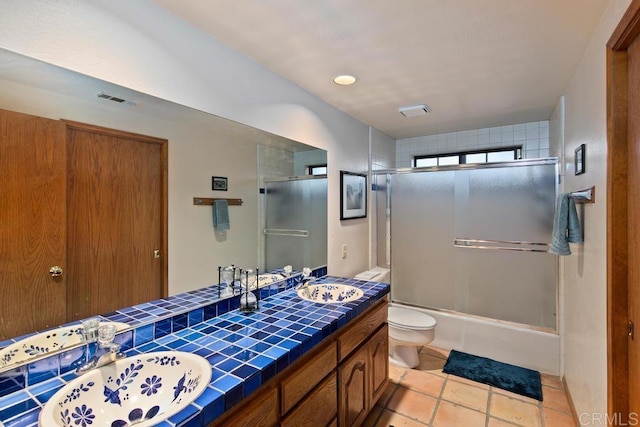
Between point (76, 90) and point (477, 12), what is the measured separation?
5.58 ft

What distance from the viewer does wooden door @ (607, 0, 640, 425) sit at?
119 centimetres

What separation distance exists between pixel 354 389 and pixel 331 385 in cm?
30

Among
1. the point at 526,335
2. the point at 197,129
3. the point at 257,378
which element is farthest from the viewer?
the point at 526,335

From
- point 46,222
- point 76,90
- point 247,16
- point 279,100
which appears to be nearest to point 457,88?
point 279,100

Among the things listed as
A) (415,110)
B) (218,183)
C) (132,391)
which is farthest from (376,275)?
(132,391)

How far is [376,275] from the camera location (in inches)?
124

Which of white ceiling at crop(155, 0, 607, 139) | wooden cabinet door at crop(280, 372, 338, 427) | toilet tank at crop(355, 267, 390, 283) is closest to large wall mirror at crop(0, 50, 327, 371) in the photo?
white ceiling at crop(155, 0, 607, 139)

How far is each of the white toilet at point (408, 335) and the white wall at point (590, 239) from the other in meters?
0.96

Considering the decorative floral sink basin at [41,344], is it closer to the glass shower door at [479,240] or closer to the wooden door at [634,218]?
the wooden door at [634,218]

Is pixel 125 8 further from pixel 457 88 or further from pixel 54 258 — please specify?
pixel 457 88

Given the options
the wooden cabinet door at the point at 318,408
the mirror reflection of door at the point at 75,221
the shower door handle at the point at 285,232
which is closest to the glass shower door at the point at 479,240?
the shower door handle at the point at 285,232

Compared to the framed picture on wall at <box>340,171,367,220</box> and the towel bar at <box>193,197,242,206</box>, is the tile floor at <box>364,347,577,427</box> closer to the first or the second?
the framed picture on wall at <box>340,171,367,220</box>

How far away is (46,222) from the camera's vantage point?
3.58 ft

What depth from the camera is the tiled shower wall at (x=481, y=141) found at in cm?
321
